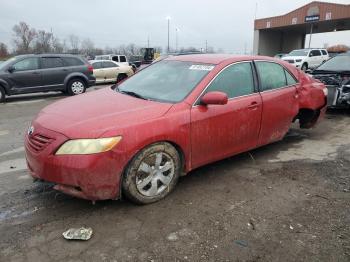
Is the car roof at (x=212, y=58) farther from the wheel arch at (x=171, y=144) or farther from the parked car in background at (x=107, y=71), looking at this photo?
the parked car in background at (x=107, y=71)

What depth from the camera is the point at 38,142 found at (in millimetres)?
3453

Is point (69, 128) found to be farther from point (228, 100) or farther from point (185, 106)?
point (228, 100)

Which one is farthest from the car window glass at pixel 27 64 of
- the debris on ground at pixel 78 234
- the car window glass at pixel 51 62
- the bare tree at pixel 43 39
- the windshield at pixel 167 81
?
the bare tree at pixel 43 39

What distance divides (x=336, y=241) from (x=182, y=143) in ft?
5.77

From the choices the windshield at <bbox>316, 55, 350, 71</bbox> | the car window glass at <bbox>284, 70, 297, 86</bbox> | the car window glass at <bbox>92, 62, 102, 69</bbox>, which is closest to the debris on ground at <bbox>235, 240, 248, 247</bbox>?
the car window glass at <bbox>284, 70, 297, 86</bbox>

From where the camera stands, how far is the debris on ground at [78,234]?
3.09 m

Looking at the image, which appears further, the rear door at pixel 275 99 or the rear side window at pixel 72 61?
the rear side window at pixel 72 61

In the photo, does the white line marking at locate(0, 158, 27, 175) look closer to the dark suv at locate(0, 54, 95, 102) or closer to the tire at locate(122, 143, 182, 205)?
the tire at locate(122, 143, 182, 205)

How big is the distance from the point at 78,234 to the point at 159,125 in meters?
1.31

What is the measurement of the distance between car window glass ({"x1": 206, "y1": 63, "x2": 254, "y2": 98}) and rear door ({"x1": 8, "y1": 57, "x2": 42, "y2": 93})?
9746 millimetres

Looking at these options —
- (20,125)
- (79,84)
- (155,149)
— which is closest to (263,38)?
(79,84)

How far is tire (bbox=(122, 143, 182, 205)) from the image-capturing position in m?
3.49

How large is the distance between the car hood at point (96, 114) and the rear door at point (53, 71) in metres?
9.12

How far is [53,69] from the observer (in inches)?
507
